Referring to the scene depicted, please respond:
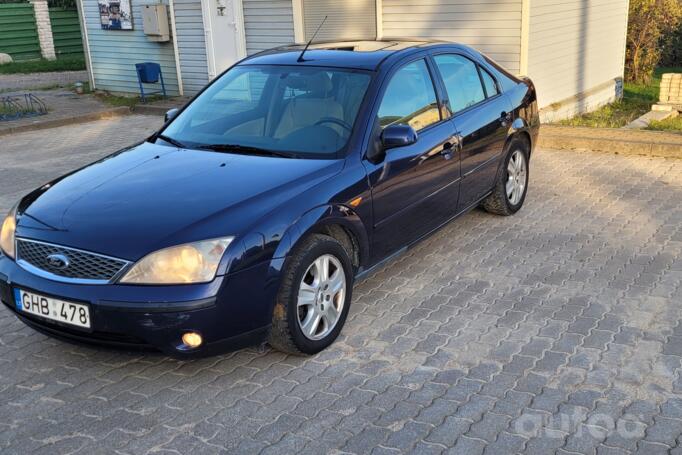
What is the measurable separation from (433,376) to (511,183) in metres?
3.15

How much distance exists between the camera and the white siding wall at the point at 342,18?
11398mm

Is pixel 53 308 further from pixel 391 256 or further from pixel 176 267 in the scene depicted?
pixel 391 256

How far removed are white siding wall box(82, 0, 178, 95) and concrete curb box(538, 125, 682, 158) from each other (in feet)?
26.1

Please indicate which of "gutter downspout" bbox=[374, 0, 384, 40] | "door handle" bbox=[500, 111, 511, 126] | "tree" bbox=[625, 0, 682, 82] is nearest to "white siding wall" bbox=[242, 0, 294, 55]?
"gutter downspout" bbox=[374, 0, 384, 40]

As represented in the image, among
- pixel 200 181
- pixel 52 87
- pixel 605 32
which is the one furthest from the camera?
pixel 52 87

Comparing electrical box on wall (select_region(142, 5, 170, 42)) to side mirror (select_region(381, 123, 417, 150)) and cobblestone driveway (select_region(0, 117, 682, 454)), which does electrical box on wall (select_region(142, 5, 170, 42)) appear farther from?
side mirror (select_region(381, 123, 417, 150))

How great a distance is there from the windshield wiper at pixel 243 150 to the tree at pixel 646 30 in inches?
544

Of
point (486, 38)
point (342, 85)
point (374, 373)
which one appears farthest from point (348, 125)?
point (486, 38)

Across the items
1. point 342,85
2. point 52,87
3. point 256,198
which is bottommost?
point 52,87

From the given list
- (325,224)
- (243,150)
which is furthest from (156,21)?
(325,224)

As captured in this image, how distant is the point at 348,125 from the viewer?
15.2ft

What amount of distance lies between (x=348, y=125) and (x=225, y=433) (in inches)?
81.5

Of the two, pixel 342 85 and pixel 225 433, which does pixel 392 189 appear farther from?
pixel 225 433

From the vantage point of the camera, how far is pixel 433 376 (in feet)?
13.0
